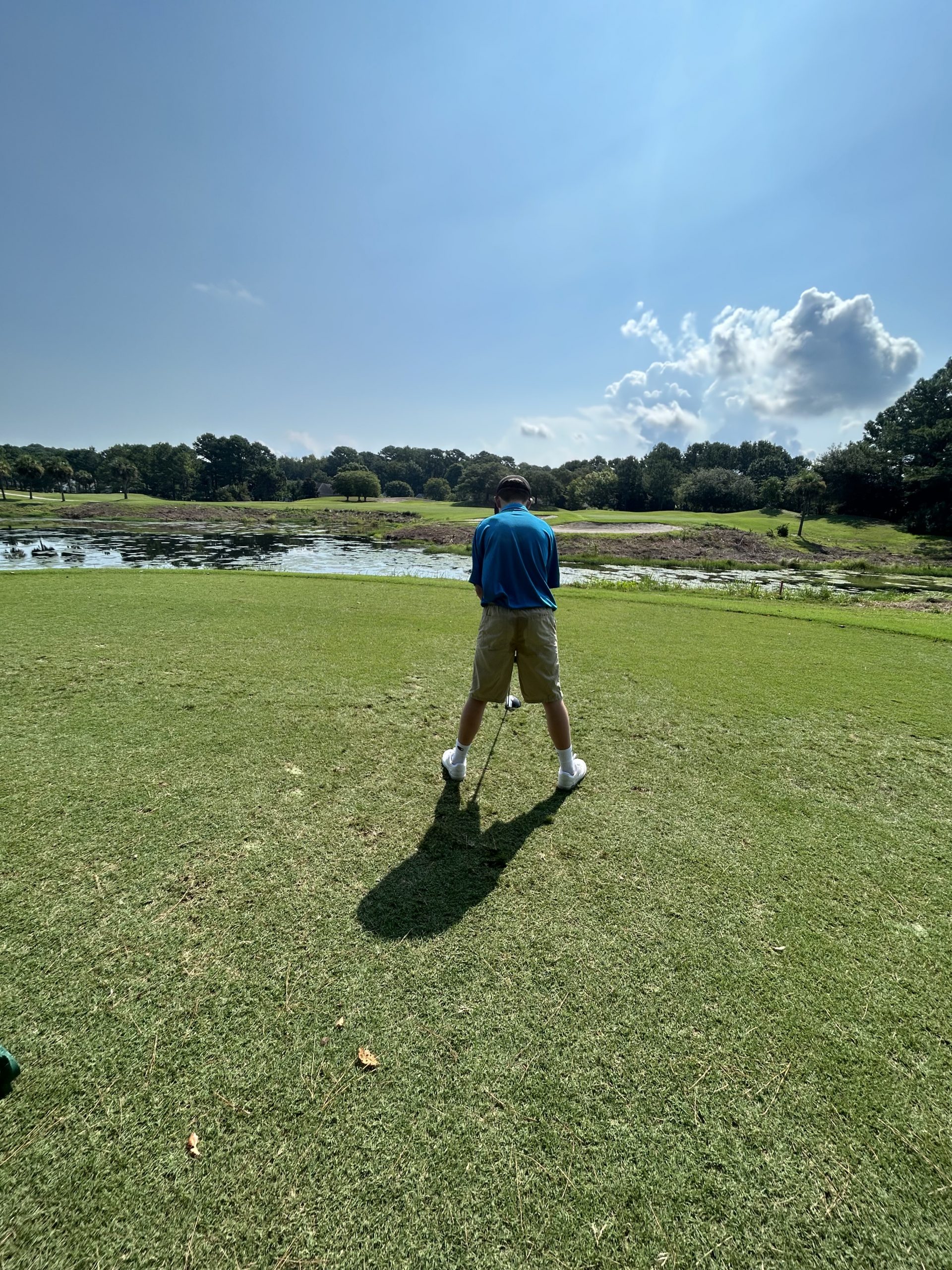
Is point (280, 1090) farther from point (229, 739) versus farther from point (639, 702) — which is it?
point (639, 702)

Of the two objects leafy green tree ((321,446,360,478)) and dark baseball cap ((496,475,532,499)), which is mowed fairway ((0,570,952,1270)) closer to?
dark baseball cap ((496,475,532,499))

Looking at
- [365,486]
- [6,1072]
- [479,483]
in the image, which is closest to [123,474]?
[365,486]

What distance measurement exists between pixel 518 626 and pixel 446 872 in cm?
162

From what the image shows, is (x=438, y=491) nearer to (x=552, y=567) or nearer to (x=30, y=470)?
(x=30, y=470)

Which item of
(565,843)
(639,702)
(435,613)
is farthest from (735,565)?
(565,843)

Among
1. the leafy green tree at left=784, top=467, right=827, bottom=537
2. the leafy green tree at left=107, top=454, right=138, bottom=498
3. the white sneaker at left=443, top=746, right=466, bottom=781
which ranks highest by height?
the leafy green tree at left=107, top=454, right=138, bottom=498

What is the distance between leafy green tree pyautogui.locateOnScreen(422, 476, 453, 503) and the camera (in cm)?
10712

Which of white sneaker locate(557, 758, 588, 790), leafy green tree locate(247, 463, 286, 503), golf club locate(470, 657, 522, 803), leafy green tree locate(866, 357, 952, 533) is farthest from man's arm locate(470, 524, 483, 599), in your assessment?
leafy green tree locate(247, 463, 286, 503)

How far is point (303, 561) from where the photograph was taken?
24.4 meters

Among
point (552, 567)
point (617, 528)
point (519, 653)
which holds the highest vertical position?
point (617, 528)

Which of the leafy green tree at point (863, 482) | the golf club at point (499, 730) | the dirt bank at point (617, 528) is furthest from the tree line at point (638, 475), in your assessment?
the golf club at point (499, 730)

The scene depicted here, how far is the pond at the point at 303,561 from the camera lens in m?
20.4

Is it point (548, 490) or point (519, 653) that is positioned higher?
point (548, 490)

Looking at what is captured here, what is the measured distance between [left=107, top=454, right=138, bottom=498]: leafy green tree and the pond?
4644cm
